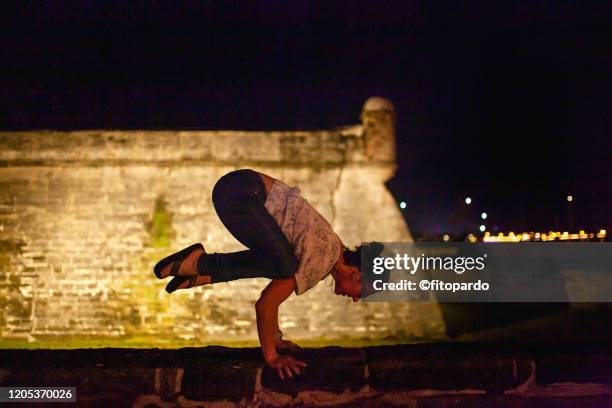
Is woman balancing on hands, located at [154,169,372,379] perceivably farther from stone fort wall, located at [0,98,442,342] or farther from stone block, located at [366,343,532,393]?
stone fort wall, located at [0,98,442,342]

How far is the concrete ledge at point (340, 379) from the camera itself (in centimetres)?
269

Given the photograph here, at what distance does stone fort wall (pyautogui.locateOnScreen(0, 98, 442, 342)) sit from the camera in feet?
30.8

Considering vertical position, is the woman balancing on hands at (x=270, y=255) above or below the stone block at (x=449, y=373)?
above

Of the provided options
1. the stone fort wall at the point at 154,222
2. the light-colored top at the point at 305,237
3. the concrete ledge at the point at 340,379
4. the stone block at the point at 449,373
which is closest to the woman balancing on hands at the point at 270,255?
the light-colored top at the point at 305,237

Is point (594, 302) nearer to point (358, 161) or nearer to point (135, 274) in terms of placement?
point (358, 161)

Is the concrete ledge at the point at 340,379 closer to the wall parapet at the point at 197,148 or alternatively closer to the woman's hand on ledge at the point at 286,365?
the woman's hand on ledge at the point at 286,365

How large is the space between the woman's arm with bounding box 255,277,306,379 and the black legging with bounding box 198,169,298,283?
6cm

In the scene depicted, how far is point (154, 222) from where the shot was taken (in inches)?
373

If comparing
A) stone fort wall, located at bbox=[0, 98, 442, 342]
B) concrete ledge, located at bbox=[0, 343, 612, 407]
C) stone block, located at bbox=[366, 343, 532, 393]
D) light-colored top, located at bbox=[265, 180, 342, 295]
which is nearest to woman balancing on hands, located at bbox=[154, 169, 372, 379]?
light-colored top, located at bbox=[265, 180, 342, 295]

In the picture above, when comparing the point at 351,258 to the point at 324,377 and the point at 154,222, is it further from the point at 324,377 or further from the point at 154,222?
the point at 154,222

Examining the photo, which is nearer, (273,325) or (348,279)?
(273,325)

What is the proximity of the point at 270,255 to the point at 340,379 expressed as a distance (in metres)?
0.67

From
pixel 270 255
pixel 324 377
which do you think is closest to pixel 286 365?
pixel 324 377

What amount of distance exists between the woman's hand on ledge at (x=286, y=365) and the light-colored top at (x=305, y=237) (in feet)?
1.05
